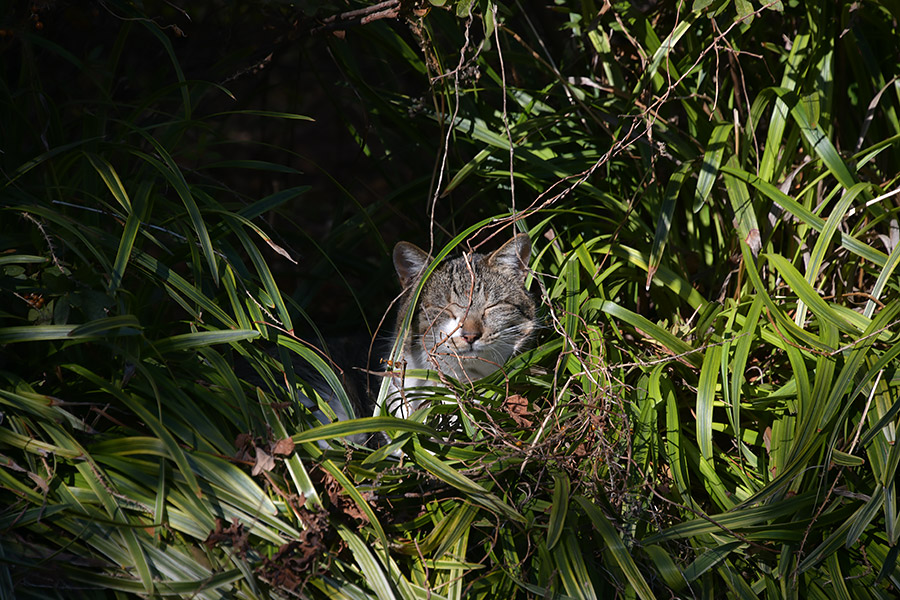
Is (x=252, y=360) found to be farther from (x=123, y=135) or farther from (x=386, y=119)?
(x=386, y=119)

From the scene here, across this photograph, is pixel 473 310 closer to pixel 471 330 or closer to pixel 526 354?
pixel 471 330

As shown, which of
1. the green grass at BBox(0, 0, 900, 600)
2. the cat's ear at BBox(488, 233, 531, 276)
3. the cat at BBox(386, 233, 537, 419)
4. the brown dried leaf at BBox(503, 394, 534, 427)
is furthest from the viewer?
the cat at BBox(386, 233, 537, 419)

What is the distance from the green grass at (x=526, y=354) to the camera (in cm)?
167

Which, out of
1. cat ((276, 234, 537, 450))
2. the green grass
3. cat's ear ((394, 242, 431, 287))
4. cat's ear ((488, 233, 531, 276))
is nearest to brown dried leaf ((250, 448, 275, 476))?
the green grass

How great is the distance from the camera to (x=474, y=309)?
2701 mm

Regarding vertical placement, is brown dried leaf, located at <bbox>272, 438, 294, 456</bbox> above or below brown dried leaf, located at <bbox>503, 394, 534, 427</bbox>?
above

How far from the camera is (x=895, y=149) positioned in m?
2.54

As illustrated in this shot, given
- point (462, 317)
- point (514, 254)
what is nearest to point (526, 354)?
point (462, 317)

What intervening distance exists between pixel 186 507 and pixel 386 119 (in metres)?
1.95

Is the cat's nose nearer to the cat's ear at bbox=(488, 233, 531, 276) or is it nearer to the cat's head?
the cat's head

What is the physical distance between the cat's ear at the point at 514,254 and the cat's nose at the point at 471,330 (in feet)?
0.86

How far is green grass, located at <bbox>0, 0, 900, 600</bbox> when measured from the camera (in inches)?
65.9

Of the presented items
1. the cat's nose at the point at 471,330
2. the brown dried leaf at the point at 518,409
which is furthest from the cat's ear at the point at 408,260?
the brown dried leaf at the point at 518,409

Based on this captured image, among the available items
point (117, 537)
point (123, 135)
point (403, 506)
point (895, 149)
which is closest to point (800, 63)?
point (895, 149)
